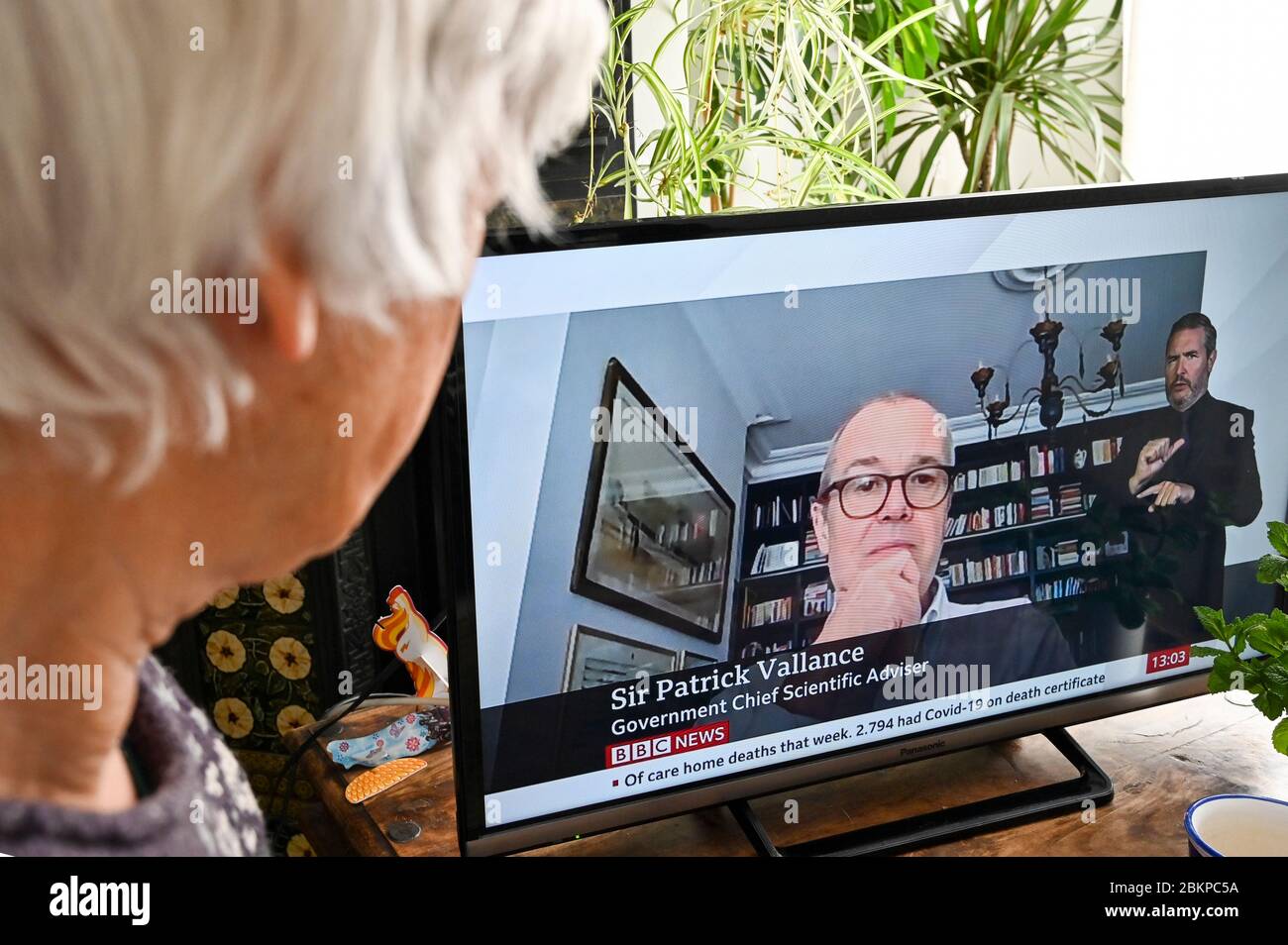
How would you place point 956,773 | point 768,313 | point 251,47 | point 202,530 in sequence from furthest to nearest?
point 956,773 < point 768,313 < point 202,530 < point 251,47

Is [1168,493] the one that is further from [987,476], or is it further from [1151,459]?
[987,476]

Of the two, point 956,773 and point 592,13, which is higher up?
point 592,13

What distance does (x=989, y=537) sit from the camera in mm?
930

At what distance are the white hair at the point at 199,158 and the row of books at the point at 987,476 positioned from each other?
0.48 metres

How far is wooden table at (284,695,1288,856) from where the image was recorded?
92 cm

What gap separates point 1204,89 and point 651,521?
5.02 ft

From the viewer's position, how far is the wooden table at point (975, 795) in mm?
915

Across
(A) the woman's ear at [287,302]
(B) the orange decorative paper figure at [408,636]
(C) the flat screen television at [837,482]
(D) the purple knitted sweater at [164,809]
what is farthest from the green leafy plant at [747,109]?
(D) the purple knitted sweater at [164,809]

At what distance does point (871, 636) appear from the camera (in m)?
0.91

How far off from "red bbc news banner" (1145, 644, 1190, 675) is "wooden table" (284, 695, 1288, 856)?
8cm

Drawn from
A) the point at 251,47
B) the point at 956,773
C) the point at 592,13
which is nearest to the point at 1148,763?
the point at 956,773

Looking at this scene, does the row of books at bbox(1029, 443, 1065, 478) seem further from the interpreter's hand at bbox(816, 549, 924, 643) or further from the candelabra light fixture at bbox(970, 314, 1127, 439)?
the interpreter's hand at bbox(816, 549, 924, 643)

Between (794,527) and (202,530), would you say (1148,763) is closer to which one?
(794,527)

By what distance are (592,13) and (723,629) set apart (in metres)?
0.45
